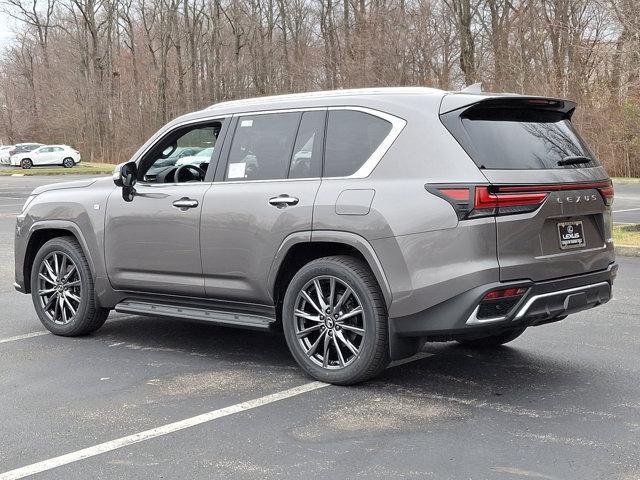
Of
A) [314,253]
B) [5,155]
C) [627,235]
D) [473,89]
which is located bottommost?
[627,235]

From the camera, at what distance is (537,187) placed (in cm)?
518

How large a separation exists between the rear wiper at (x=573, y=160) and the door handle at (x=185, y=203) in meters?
2.55

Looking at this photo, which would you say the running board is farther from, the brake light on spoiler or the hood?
the brake light on spoiler

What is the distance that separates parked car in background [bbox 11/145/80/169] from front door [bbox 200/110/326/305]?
4963cm

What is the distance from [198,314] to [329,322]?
1.21m

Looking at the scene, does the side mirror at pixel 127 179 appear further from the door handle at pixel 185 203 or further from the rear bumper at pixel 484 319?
the rear bumper at pixel 484 319

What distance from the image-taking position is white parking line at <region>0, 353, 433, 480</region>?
4.27 metres

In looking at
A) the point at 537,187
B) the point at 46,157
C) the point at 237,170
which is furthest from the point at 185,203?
the point at 46,157

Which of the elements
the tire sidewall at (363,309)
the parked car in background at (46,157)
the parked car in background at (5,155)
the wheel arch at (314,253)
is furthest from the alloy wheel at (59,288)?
the parked car in background at (5,155)

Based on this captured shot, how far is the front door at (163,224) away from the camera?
638cm

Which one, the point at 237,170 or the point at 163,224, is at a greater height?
→ the point at 237,170

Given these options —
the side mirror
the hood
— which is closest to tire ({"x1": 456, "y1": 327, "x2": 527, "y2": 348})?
the side mirror

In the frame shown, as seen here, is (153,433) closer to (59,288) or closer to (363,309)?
(363,309)

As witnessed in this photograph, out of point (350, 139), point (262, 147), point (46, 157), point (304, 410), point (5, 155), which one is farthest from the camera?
point (5, 155)
